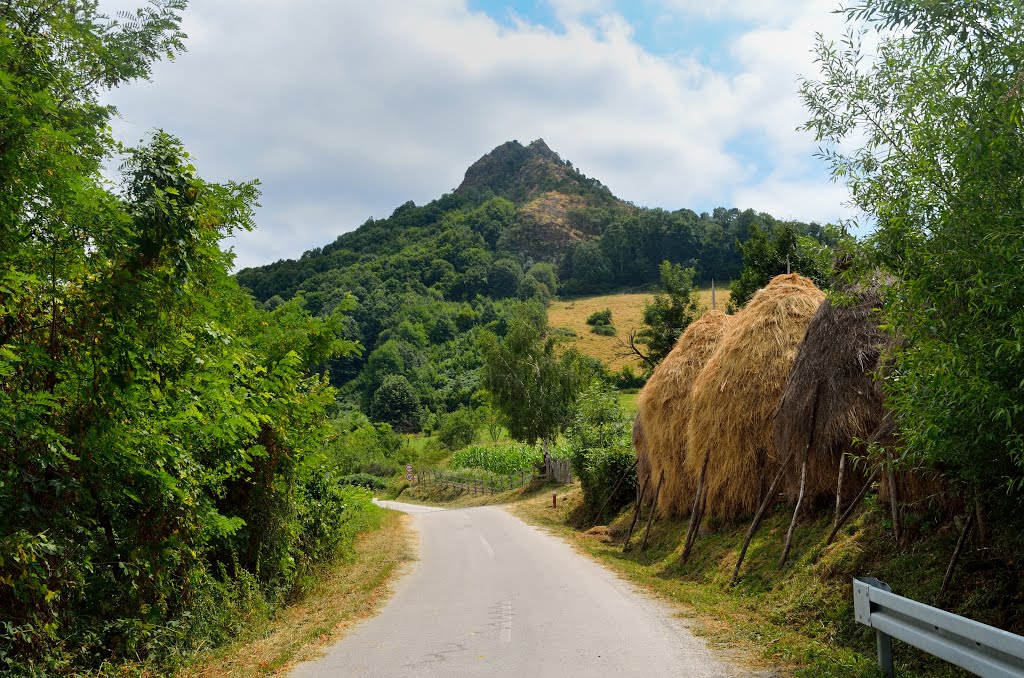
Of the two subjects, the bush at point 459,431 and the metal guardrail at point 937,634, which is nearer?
the metal guardrail at point 937,634

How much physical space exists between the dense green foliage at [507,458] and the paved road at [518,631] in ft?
99.4

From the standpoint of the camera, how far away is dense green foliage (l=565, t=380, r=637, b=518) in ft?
74.0

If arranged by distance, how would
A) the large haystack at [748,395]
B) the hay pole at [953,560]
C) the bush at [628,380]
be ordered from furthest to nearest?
the bush at [628,380] < the large haystack at [748,395] < the hay pole at [953,560]

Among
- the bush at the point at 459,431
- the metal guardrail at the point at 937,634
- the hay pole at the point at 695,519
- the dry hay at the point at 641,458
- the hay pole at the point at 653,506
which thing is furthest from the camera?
the bush at the point at 459,431

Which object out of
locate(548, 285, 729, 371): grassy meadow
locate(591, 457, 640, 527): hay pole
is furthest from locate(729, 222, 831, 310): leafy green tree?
locate(548, 285, 729, 371): grassy meadow

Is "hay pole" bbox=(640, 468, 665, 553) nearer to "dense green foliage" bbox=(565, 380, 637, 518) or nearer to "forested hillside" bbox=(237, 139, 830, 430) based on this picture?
"dense green foliage" bbox=(565, 380, 637, 518)

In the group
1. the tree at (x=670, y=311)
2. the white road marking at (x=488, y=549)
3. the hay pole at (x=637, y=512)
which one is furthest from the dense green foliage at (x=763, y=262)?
the white road marking at (x=488, y=549)

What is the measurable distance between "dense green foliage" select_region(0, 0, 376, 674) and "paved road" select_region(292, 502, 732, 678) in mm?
1969

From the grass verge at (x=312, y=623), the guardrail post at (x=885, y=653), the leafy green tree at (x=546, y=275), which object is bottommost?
the grass verge at (x=312, y=623)

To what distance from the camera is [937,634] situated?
17.1ft

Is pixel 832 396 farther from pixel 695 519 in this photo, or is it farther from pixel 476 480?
pixel 476 480

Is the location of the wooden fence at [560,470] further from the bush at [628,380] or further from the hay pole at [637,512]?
the bush at [628,380]

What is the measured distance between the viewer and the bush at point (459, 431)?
208 feet

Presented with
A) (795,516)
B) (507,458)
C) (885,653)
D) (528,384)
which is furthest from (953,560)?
(507,458)
